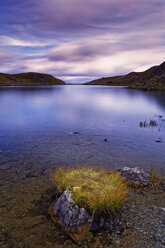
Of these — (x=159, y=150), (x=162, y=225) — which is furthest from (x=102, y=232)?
(x=159, y=150)

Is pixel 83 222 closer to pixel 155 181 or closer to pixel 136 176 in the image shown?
pixel 136 176

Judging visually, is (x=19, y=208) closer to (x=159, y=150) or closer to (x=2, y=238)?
(x=2, y=238)

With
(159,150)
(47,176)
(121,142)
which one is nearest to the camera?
(47,176)

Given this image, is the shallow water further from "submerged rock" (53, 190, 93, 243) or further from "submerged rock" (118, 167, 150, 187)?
"submerged rock" (118, 167, 150, 187)

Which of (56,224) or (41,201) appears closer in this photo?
(56,224)

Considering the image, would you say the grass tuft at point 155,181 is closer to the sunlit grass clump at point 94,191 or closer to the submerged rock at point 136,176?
the submerged rock at point 136,176

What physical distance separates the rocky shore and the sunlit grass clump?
0.73 m

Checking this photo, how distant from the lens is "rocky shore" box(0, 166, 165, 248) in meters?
6.35

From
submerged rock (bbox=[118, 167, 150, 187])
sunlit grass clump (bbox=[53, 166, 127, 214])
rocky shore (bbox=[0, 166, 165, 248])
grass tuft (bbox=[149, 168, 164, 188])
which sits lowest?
rocky shore (bbox=[0, 166, 165, 248])

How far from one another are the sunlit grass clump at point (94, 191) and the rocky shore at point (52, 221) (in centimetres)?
73

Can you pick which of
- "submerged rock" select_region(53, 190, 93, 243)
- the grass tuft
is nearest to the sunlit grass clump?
"submerged rock" select_region(53, 190, 93, 243)

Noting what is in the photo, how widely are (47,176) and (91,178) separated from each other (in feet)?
11.7

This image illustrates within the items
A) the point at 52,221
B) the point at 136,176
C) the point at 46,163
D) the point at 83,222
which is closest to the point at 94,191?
the point at 83,222

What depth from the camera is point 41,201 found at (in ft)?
29.0
